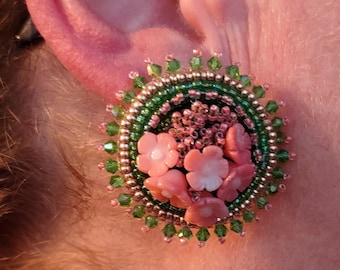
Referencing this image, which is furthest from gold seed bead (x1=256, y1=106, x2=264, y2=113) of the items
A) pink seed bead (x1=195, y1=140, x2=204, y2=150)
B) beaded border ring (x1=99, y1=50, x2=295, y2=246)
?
pink seed bead (x1=195, y1=140, x2=204, y2=150)

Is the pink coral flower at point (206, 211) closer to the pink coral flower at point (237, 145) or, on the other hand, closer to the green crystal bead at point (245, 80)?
the pink coral flower at point (237, 145)

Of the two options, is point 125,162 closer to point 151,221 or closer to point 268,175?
point 151,221

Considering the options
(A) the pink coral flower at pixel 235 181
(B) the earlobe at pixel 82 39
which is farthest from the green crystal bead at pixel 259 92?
(B) the earlobe at pixel 82 39

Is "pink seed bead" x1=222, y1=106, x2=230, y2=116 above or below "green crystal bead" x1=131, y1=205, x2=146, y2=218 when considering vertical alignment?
above

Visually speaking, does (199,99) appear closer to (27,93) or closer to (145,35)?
(145,35)

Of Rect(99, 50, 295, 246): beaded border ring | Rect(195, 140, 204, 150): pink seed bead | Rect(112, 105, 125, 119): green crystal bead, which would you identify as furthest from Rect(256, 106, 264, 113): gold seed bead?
Rect(112, 105, 125, 119): green crystal bead

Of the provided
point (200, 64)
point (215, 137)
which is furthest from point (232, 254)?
point (200, 64)

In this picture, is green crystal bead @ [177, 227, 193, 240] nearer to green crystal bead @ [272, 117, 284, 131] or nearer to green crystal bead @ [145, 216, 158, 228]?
green crystal bead @ [145, 216, 158, 228]

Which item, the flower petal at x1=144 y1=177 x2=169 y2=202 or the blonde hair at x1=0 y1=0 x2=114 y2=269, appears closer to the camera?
the flower petal at x1=144 y1=177 x2=169 y2=202

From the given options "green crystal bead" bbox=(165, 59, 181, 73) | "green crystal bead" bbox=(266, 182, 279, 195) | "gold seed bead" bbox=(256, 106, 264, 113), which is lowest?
"green crystal bead" bbox=(266, 182, 279, 195)
